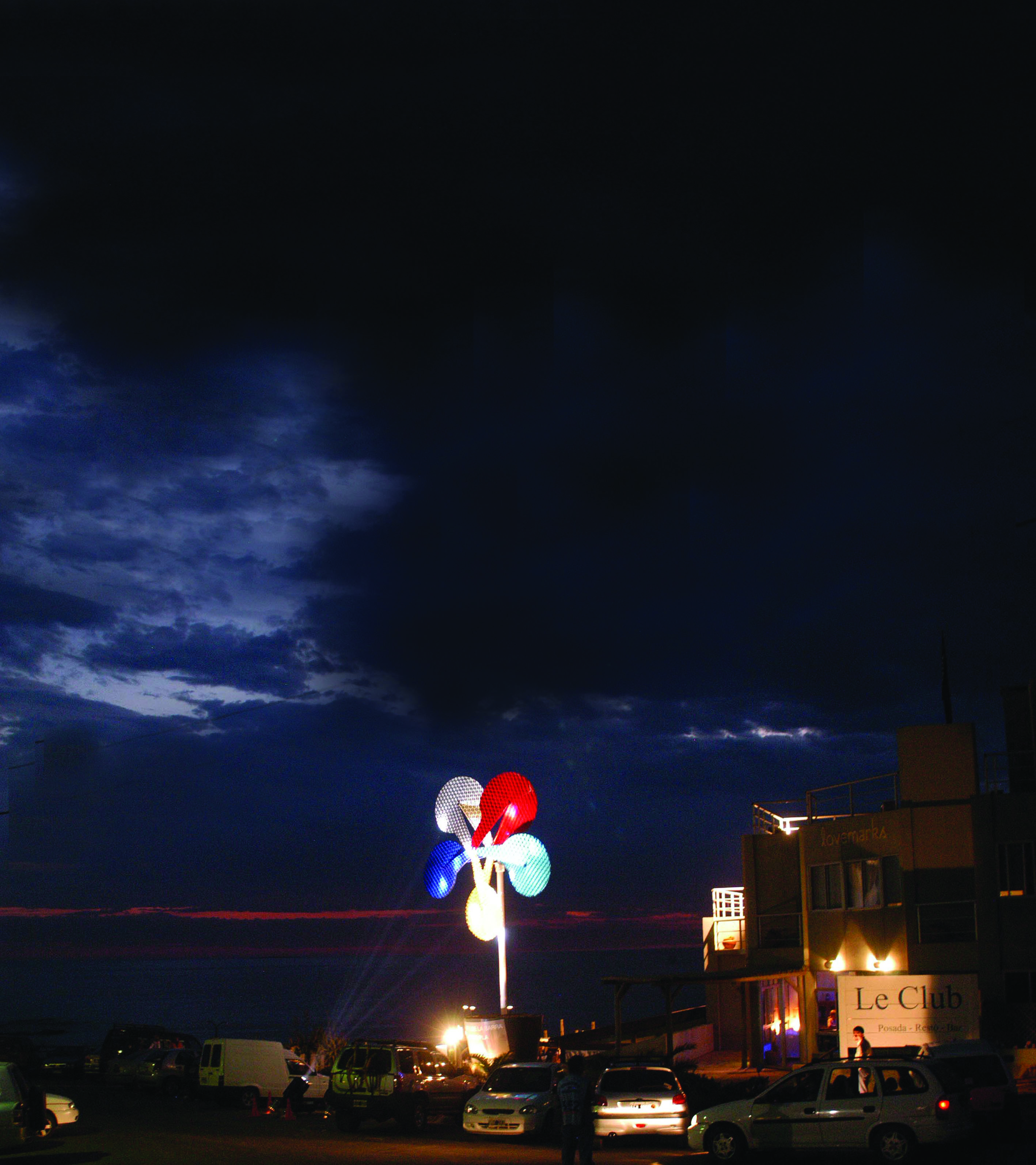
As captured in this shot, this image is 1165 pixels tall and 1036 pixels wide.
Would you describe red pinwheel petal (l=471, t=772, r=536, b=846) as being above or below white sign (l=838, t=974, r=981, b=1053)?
above

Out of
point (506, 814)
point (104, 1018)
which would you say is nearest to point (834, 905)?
point (506, 814)

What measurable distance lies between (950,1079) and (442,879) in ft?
57.0

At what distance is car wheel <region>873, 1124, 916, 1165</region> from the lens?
53.7 ft

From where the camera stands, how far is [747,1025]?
110ft

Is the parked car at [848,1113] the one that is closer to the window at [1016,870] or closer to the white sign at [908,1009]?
the white sign at [908,1009]

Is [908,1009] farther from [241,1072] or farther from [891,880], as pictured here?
[241,1072]

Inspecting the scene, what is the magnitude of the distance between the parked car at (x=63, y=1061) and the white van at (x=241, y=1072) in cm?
958

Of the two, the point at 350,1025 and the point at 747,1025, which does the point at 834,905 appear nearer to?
the point at 747,1025

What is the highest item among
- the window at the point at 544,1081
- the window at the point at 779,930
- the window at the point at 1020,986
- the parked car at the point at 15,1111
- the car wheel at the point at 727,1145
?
the window at the point at 779,930

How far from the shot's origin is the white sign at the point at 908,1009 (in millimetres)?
25500

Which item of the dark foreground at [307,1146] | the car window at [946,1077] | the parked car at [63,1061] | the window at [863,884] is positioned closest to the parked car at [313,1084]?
Answer: the dark foreground at [307,1146]

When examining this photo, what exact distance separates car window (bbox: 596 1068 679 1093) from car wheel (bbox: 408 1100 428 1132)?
13.4 ft

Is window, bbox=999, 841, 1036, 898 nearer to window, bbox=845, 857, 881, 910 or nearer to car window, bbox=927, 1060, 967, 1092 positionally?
window, bbox=845, 857, 881, 910

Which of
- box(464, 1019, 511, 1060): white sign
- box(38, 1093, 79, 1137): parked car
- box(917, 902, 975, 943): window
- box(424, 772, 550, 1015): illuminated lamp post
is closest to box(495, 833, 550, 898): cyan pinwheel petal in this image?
box(424, 772, 550, 1015): illuminated lamp post
